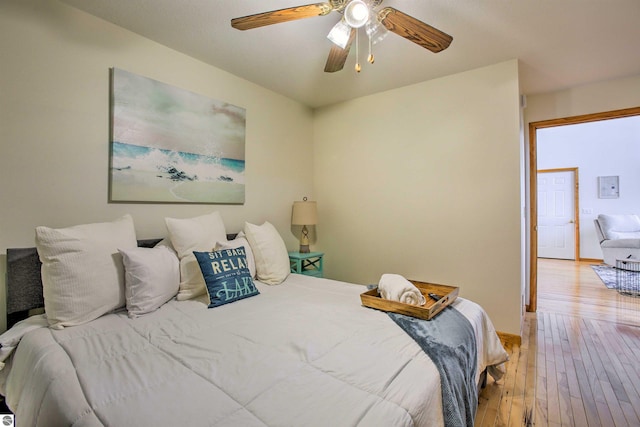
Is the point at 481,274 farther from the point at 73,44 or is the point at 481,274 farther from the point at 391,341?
the point at 73,44

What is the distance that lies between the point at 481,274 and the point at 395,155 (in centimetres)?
140

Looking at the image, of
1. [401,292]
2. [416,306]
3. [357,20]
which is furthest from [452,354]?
[357,20]

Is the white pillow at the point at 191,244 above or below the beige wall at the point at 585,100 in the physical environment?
below

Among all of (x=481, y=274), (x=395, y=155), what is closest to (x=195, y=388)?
(x=481, y=274)

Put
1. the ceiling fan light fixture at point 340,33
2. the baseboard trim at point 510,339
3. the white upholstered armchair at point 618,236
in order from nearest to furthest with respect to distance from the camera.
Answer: the ceiling fan light fixture at point 340,33, the baseboard trim at point 510,339, the white upholstered armchair at point 618,236

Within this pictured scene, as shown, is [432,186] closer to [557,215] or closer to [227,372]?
[227,372]

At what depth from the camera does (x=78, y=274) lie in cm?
149

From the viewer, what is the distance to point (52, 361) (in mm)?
1107

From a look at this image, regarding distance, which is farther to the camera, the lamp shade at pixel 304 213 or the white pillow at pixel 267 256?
the lamp shade at pixel 304 213

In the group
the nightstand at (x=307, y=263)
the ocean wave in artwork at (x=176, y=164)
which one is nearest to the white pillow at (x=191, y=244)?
the ocean wave in artwork at (x=176, y=164)

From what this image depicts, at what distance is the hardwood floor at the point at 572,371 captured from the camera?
1657mm

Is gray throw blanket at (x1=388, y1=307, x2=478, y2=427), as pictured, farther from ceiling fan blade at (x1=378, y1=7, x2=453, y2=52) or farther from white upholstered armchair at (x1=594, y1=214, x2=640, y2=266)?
white upholstered armchair at (x1=594, y1=214, x2=640, y2=266)

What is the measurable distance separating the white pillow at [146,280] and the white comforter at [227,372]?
0.07 meters

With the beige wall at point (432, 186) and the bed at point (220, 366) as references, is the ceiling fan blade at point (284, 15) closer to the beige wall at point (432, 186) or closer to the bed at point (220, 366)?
the bed at point (220, 366)
